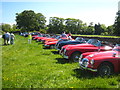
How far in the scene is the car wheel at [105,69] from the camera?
23.1ft

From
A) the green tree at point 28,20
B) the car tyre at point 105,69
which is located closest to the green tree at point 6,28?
the green tree at point 28,20

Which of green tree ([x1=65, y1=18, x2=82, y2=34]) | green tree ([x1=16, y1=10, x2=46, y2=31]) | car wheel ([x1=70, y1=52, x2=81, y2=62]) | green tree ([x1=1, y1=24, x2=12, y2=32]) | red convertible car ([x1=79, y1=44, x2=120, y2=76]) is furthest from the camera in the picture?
green tree ([x1=1, y1=24, x2=12, y2=32])

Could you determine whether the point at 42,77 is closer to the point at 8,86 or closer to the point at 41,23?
the point at 8,86

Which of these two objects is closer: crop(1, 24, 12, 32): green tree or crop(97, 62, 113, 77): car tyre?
crop(97, 62, 113, 77): car tyre

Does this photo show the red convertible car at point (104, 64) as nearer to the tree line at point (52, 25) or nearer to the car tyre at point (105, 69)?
the car tyre at point (105, 69)

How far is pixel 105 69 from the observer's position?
7051 millimetres

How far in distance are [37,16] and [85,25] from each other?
3730cm

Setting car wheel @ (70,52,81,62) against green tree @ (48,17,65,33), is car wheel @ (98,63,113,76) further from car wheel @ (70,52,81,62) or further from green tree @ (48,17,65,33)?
green tree @ (48,17,65,33)

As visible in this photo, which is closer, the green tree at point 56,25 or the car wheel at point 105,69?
the car wheel at point 105,69

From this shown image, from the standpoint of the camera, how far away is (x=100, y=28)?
341 feet

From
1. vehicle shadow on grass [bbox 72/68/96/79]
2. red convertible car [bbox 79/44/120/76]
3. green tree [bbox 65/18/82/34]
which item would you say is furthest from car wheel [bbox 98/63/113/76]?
green tree [bbox 65/18/82/34]

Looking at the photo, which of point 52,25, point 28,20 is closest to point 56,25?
point 52,25

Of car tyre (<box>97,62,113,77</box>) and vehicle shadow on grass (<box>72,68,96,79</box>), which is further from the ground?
car tyre (<box>97,62,113,77</box>)

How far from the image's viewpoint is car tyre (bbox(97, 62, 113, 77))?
23.1 feet
